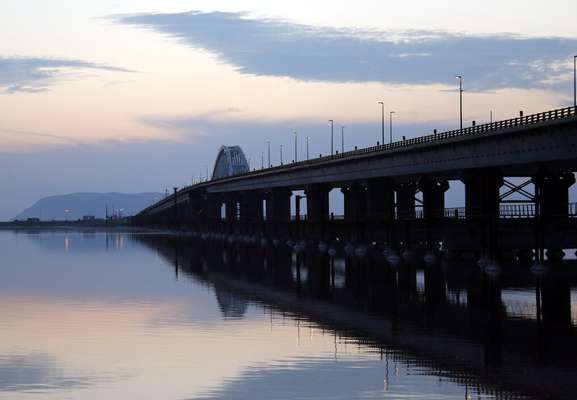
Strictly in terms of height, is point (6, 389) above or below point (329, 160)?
below

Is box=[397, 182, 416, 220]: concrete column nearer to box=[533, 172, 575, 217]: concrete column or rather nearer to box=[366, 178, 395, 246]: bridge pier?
box=[366, 178, 395, 246]: bridge pier

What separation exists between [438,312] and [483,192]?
37688mm

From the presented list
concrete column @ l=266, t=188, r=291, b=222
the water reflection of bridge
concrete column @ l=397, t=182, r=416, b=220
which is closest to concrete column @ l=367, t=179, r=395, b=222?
concrete column @ l=397, t=182, r=416, b=220

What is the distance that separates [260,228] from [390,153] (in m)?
66.0

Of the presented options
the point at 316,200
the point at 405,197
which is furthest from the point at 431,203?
the point at 316,200

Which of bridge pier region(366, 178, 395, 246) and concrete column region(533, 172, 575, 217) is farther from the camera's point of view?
bridge pier region(366, 178, 395, 246)

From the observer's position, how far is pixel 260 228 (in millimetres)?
176250

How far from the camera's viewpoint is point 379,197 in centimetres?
12212

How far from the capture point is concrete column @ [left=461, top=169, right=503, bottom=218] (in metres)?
87.8

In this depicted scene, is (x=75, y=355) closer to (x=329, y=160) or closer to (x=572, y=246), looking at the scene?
(x=572, y=246)

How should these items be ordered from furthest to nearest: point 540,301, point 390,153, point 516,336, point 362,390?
1. point 390,153
2. point 540,301
3. point 516,336
4. point 362,390

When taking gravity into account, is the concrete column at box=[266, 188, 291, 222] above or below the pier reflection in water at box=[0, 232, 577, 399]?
above

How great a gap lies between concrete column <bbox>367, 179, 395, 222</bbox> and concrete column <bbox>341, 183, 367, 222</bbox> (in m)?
2.01

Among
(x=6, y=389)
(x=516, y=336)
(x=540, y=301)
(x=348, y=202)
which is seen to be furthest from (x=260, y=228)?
(x=6, y=389)
